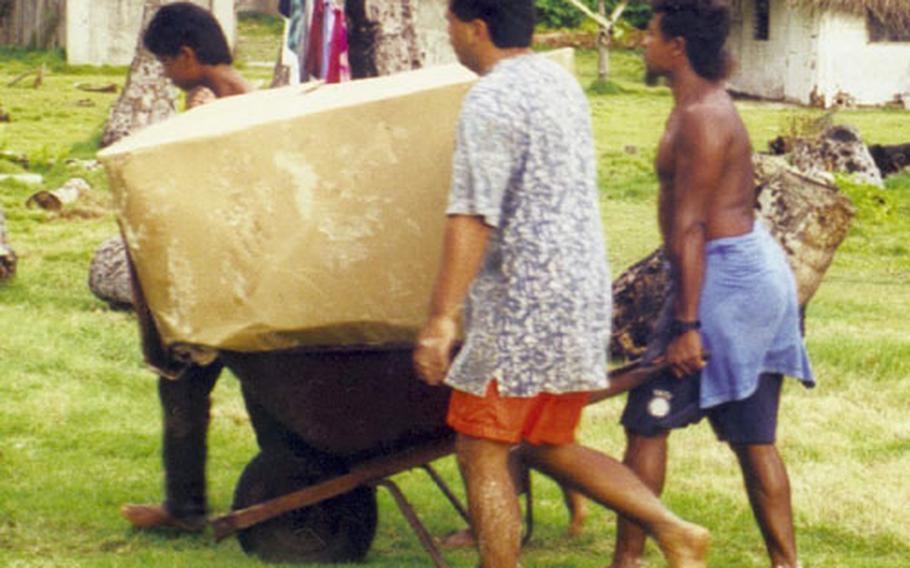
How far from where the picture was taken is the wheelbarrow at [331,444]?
16.0 ft

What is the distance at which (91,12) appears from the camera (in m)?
27.1

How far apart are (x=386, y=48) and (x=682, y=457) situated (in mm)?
3577

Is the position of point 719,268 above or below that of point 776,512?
above

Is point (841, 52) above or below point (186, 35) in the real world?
below

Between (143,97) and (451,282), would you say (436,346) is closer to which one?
(451,282)

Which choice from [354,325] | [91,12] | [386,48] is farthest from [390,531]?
[91,12]

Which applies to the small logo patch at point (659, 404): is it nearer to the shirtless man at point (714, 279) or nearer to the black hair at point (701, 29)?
the shirtless man at point (714, 279)

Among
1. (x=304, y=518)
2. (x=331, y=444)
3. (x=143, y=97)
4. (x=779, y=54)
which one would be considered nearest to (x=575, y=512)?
(x=304, y=518)

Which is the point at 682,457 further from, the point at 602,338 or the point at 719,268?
the point at 602,338

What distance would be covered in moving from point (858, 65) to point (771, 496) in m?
24.1

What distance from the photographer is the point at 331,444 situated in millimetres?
5035

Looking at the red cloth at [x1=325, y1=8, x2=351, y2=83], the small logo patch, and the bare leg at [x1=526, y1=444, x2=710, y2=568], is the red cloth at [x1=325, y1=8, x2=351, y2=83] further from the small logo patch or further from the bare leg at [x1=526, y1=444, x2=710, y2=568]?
the bare leg at [x1=526, y1=444, x2=710, y2=568]

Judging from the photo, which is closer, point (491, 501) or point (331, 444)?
point (491, 501)

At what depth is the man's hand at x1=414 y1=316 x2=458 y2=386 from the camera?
4.37 metres
